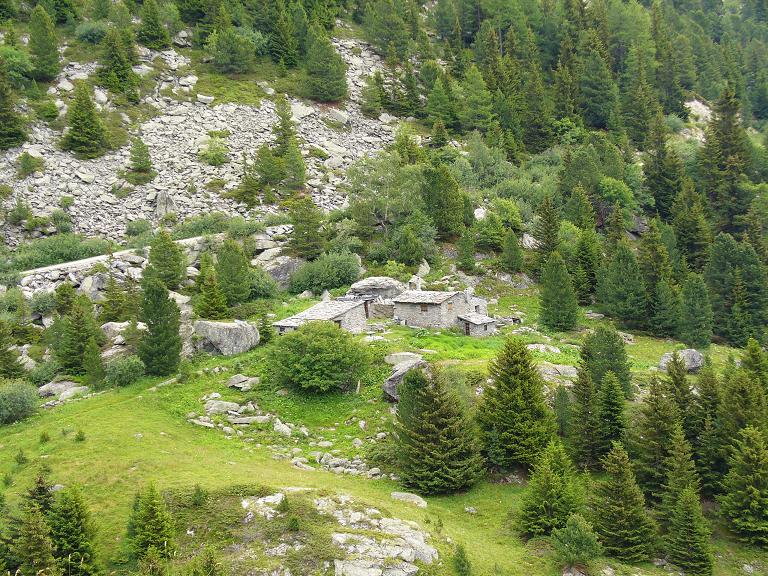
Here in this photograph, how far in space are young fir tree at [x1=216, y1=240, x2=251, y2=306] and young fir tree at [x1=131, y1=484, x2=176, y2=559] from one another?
26884 mm

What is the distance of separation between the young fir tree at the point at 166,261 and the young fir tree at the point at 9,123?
97.5 feet

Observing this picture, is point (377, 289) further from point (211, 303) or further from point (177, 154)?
point (177, 154)

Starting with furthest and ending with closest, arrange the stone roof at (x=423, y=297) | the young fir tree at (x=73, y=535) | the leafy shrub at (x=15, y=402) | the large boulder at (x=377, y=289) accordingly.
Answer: the large boulder at (x=377, y=289) < the stone roof at (x=423, y=297) < the leafy shrub at (x=15, y=402) < the young fir tree at (x=73, y=535)

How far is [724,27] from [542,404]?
15351 centimetres

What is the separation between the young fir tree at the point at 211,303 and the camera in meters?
47.3

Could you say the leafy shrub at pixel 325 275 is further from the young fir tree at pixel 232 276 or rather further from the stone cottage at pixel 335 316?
the young fir tree at pixel 232 276

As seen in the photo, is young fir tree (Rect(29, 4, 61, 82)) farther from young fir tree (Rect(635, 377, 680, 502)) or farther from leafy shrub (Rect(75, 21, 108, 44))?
young fir tree (Rect(635, 377, 680, 502))

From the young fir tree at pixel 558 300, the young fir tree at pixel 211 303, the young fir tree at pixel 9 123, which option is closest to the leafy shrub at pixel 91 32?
the young fir tree at pixel 9 123

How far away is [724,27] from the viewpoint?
496ft

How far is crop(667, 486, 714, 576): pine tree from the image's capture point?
27.1 metres

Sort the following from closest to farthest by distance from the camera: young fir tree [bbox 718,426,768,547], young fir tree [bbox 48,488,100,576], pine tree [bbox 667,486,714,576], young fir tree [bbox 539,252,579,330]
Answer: young fir tree [bbox 48,488,100,576] → pine tree [bbox 667,486,714,576] → young fir tree [bbox 718,426,768,547] → young fir tree [bbox 539,252,579,330]

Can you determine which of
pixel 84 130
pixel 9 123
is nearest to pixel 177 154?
pixel 84 130

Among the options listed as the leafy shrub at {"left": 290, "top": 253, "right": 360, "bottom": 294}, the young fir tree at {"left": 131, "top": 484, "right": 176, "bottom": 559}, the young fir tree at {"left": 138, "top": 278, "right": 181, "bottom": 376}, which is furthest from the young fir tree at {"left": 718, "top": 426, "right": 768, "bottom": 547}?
the leafy shrub at {"left": 290, "top": 253, "right": 360, "bottom": 294}

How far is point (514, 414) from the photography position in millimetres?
33594
